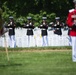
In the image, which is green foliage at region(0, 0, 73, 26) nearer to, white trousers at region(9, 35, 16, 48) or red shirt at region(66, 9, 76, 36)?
white trousers at region(9, 35, 16, 48)

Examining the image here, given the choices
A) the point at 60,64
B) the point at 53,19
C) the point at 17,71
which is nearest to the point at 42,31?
the point at 53,19

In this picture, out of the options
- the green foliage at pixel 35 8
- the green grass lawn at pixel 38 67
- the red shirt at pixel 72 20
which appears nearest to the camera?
the green grass lawn at pixel 38 67

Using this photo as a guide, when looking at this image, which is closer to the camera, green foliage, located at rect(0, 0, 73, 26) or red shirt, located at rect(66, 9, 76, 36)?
red shirt, located at rect(66, 9, 76, 36)

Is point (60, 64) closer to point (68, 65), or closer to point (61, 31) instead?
point (68, 65)

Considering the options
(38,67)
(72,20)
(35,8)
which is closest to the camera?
(38,67)

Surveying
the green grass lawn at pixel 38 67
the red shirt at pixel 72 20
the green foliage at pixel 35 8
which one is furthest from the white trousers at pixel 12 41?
the red shirt at pixel 72 20

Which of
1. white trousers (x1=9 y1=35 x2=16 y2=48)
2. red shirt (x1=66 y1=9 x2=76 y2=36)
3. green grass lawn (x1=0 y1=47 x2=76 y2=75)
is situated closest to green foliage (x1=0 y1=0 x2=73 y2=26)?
white trousers (x1=9 y1=35 x2=16 y2=48)

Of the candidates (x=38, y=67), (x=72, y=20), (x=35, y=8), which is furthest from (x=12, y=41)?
(x=38, y=67)

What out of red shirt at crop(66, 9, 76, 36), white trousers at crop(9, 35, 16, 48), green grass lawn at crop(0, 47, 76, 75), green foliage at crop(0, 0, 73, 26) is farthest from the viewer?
green foliage at crop(0, 0, 73, 26)

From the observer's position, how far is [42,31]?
3100cm

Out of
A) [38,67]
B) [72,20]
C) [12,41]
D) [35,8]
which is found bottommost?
[12,41]

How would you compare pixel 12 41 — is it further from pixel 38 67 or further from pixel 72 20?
pixel 38 67

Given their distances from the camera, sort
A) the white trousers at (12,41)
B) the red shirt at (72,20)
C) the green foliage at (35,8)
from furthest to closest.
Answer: the green foliage at (35,8) → the white trousers at (12,41) → the red shirt at (72,20)

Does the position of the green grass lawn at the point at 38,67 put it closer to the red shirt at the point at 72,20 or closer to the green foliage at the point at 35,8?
the red shirt at the point at 72,20
